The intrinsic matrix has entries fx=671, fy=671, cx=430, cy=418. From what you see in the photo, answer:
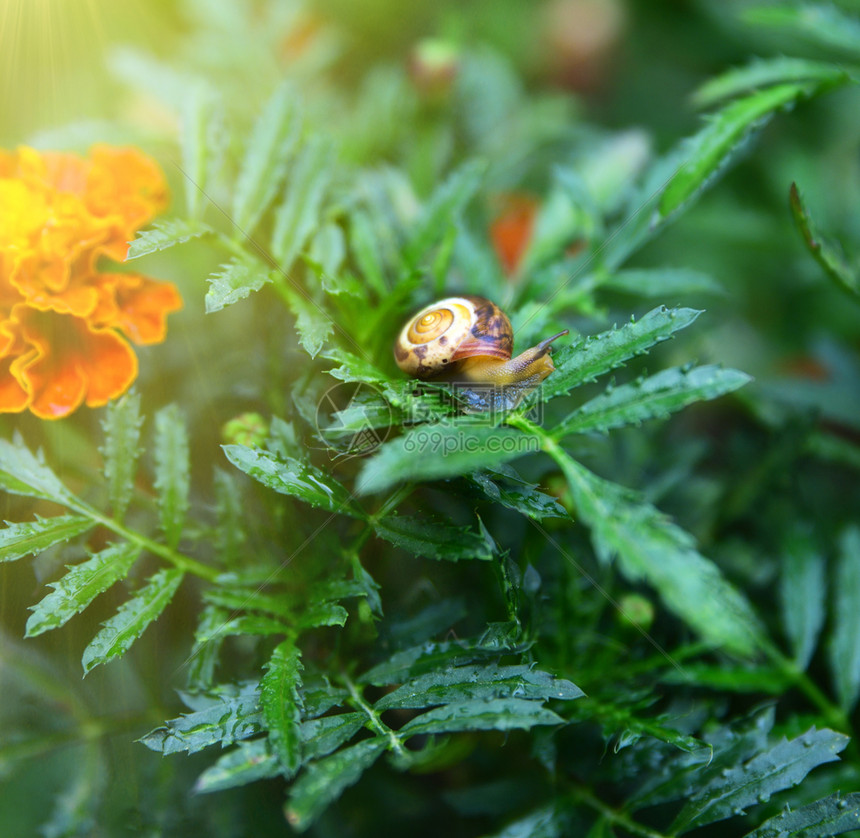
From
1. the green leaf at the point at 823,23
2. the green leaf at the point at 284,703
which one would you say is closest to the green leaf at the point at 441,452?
the green leaf at the point at 284,703

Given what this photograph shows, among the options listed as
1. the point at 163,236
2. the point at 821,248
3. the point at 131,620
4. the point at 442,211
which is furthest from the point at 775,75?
the point at 131,620

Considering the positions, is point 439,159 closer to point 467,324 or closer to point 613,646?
point 467,324

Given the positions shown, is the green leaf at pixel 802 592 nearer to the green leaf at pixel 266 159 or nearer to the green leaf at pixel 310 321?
the green leaf at pixel 310 321

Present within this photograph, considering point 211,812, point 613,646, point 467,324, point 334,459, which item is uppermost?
point 467,324

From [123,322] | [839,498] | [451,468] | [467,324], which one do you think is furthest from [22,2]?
[839,498]

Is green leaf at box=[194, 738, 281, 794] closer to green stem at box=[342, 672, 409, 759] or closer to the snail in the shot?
green stem at box=[342, 672, 409, 759]

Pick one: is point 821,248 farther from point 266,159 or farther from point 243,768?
point 243,768

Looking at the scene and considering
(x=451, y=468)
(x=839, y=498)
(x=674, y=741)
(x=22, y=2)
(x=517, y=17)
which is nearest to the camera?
(x=451, y=468)

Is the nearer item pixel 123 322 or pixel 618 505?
pixel 618 505
